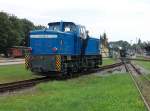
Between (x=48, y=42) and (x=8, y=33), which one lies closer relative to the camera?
(x=48, y=42)

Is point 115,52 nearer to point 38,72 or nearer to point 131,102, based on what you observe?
point 38,72

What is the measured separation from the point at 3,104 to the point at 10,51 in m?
74.1

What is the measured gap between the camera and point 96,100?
1394 centimetres

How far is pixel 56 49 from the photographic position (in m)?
24.5

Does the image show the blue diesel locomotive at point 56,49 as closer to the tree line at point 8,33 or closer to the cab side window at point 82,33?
the cab side window at point 82,33

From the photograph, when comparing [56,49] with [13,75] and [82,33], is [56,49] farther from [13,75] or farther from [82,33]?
[13,75]

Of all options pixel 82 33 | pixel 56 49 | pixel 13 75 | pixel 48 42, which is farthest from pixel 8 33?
pixel 56 49

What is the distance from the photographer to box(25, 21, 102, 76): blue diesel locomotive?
2434 centimetres

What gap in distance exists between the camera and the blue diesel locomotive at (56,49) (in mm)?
→ 24344

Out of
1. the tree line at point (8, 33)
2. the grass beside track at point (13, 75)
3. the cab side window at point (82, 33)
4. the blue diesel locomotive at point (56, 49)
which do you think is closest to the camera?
the blue diesel locomotive at point (56, 49)

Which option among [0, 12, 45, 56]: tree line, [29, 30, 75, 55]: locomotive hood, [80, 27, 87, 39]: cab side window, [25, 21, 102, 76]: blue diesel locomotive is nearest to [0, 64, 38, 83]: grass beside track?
[25, 21, 102, 76]: blue diesel locomotive

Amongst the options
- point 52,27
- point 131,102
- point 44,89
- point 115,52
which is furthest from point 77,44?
point 115,52

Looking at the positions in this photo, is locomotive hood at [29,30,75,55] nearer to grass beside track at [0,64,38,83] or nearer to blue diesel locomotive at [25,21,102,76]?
blue diesel locomotive at [25,21,102,76]

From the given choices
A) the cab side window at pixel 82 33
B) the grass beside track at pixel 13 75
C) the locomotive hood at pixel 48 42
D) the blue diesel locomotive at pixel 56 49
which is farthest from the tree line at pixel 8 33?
the locomotive hood at pixel 48 42
